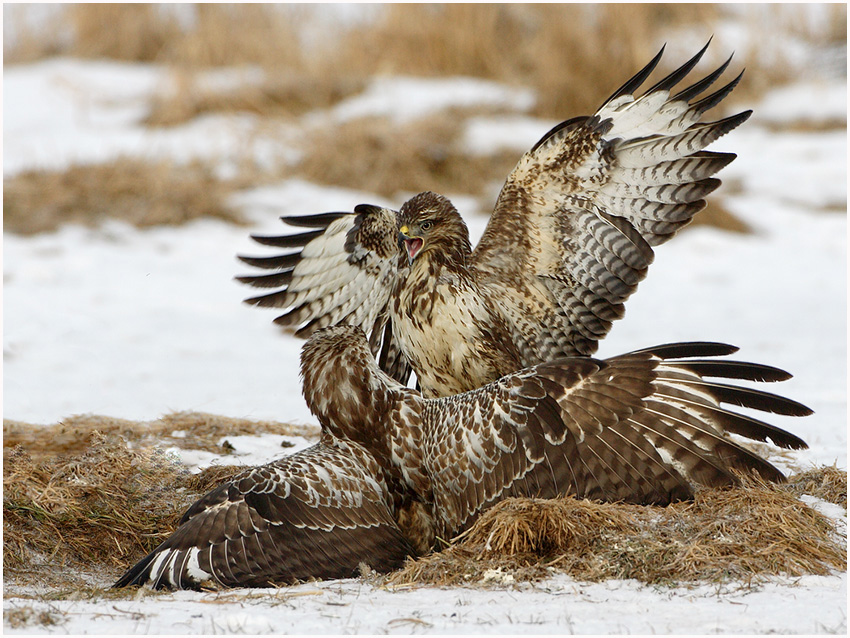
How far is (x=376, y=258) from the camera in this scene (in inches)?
212

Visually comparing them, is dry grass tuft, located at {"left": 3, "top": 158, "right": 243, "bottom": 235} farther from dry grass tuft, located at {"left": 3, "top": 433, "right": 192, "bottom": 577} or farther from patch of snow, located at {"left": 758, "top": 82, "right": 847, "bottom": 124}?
patch of snow, located at {"left": 758, "top": 82, "right": 847, "bottom": 124}

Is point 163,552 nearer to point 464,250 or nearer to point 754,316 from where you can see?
point 464,250

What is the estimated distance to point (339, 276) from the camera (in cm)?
546

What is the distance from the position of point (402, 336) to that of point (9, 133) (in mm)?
9170

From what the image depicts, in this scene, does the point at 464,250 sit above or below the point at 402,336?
above

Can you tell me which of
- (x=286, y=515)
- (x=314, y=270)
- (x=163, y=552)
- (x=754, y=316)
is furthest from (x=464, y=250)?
(x=754, y=316)

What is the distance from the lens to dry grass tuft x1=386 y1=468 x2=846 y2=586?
3582 millimetres

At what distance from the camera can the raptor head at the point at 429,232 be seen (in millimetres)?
4996

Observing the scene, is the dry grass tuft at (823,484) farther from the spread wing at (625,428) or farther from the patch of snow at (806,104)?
the patch of snow at (806,104)

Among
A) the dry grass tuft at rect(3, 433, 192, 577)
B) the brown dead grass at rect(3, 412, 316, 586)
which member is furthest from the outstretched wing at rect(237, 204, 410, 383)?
the dry grass tuft at rect(3, 433, 192, 577)

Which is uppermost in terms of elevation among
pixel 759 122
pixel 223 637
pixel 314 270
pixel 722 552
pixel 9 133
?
pixel 759 122

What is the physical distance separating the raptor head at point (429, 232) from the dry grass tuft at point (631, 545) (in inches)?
61.0

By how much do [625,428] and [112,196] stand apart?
8.29 meters

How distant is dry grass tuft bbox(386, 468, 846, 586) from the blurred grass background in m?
7.63
